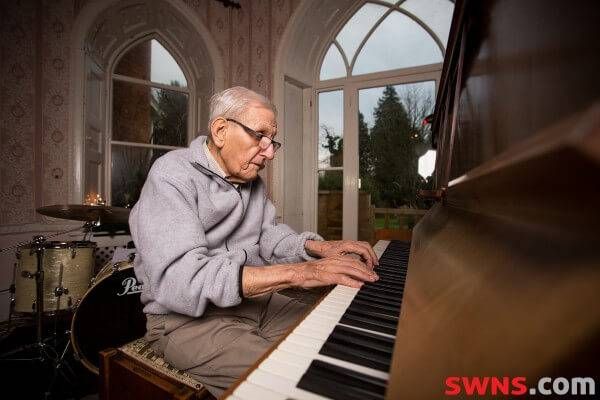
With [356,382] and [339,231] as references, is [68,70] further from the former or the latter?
[356,382]

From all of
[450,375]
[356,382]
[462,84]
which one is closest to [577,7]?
[450,375]

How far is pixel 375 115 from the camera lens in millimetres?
4230

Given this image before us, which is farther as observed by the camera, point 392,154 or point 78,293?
point 392,154

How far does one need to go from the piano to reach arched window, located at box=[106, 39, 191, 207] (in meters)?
4.02

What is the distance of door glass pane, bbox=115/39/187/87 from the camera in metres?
4.06

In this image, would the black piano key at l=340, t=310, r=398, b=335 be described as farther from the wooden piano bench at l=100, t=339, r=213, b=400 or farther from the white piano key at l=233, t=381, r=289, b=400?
the wooden piano bench at l=100, t=339, r=213, b=400

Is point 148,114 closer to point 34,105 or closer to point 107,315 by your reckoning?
point 34,105

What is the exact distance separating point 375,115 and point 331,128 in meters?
0.66

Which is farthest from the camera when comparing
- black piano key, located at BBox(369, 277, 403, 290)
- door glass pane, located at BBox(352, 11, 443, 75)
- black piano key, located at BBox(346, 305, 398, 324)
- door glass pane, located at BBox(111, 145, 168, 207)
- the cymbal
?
door glass pane, located at BBox(111, 145, 168, 207)

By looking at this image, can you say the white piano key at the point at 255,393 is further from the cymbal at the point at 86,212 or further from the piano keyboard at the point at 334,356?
the cymbal at the point at 86,212

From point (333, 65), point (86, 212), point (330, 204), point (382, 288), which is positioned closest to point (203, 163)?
point (382, 288)

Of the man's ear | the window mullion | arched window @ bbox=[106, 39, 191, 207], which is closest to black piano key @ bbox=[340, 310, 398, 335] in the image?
the man's ear

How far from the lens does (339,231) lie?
4430 mm

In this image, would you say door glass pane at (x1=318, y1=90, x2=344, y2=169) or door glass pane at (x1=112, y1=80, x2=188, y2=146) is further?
door glass pane at (x1=318, y1=90, x2=344, y2=169)
